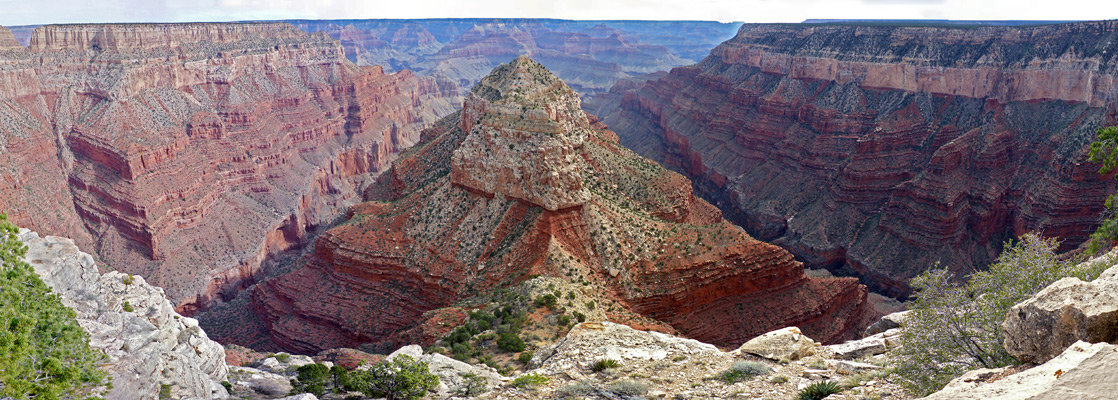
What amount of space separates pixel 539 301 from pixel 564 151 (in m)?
13.2

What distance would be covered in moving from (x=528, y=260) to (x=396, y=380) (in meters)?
19.5

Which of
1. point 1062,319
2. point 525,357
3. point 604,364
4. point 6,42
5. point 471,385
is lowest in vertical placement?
Answer: point 525,357

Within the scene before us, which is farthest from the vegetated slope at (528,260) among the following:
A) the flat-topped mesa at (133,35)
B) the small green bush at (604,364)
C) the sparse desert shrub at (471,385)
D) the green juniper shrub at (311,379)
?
the flat-topped mesa at (133,35)

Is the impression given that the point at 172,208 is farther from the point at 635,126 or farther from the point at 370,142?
the point at 635,126

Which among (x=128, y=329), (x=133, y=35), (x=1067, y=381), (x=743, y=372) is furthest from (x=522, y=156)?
(x=133, y=35)

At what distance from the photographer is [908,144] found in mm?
91125

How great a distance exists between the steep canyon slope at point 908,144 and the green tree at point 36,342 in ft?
244

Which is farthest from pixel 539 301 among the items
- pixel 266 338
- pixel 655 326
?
pixel 266 338

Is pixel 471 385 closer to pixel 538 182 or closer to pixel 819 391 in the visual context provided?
pixel 819 391

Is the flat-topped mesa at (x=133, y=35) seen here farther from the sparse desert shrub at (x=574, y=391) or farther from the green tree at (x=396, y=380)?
the sparse desert shrub at (x=574, y=391)

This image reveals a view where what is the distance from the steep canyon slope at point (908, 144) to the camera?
73.5 metres

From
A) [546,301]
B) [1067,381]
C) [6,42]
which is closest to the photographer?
[1067,381]

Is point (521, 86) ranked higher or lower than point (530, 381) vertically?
higher

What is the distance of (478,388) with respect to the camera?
81.4 feet
